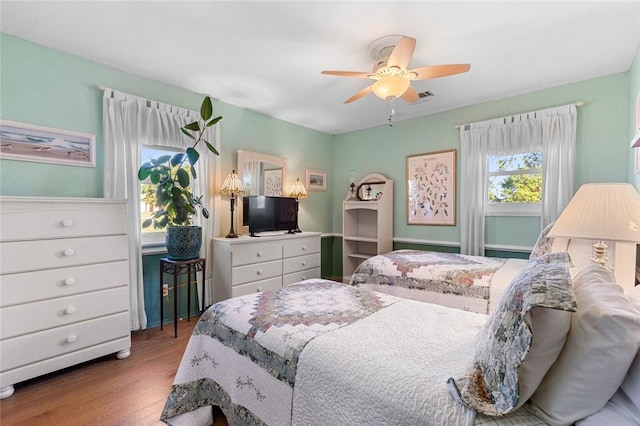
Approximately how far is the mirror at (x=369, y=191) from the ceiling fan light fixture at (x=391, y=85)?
2153 millimetres

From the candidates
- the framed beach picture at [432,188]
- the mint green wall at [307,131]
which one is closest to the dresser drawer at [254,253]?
the mint green wall at [307,131]

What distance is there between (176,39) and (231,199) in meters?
1.64

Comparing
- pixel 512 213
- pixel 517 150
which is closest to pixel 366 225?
pixel 512 213

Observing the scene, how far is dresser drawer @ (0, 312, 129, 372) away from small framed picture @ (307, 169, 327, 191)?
2.91 m

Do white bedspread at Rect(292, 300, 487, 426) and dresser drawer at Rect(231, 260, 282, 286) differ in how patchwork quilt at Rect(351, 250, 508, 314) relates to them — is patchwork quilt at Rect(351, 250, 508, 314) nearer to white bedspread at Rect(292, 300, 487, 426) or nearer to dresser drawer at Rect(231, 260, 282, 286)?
dresser drawer at Rect(231, 260, 282, 286)

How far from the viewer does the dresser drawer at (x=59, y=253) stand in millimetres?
1883

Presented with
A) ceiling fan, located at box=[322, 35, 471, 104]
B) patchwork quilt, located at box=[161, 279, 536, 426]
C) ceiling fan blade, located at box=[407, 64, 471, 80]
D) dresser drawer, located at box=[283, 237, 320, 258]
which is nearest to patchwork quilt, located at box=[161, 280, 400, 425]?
patchwork quilt, located at box=[161, 279, 536, 426]

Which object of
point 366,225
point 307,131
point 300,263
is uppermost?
point 307,131

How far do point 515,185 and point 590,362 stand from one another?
123 inches

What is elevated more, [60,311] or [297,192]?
[297,192]

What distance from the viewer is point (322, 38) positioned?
2.18 metres

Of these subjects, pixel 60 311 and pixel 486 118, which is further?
pixel 486 118

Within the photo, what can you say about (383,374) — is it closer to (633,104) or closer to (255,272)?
(255,272)

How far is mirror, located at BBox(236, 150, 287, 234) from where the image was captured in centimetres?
365
